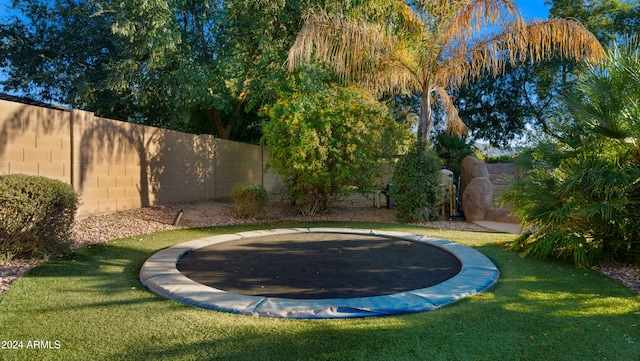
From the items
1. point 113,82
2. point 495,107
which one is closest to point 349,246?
point 113,82

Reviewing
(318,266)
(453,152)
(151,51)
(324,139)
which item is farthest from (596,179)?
(151,51)

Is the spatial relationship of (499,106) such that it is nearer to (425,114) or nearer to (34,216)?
(425,114)

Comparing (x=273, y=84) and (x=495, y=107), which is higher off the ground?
(x=495, y=107)

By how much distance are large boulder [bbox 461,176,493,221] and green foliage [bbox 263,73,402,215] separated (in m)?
2.02

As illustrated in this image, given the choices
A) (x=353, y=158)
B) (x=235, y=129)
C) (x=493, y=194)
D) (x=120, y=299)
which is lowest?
(x=120, y=299)

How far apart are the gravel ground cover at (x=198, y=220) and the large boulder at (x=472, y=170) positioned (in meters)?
1.94

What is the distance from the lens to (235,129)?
44.7 ft

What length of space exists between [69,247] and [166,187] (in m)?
4.23

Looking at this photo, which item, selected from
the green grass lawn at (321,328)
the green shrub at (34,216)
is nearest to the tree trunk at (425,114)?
the green grass lawn at (321,328)

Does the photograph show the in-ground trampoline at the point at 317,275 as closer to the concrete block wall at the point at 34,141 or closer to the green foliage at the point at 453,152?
the concrete block wall at the point at 34,141

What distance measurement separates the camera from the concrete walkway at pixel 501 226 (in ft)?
24.0

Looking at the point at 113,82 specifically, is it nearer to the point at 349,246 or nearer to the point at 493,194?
the point at 349,246

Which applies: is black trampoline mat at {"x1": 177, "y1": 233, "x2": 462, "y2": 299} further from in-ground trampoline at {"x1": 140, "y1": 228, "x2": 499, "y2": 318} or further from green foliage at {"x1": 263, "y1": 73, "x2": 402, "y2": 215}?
green foliage at {"x1": 263, "y1": 73, "x2": 402, "y2": 215}

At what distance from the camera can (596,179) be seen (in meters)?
4.19
